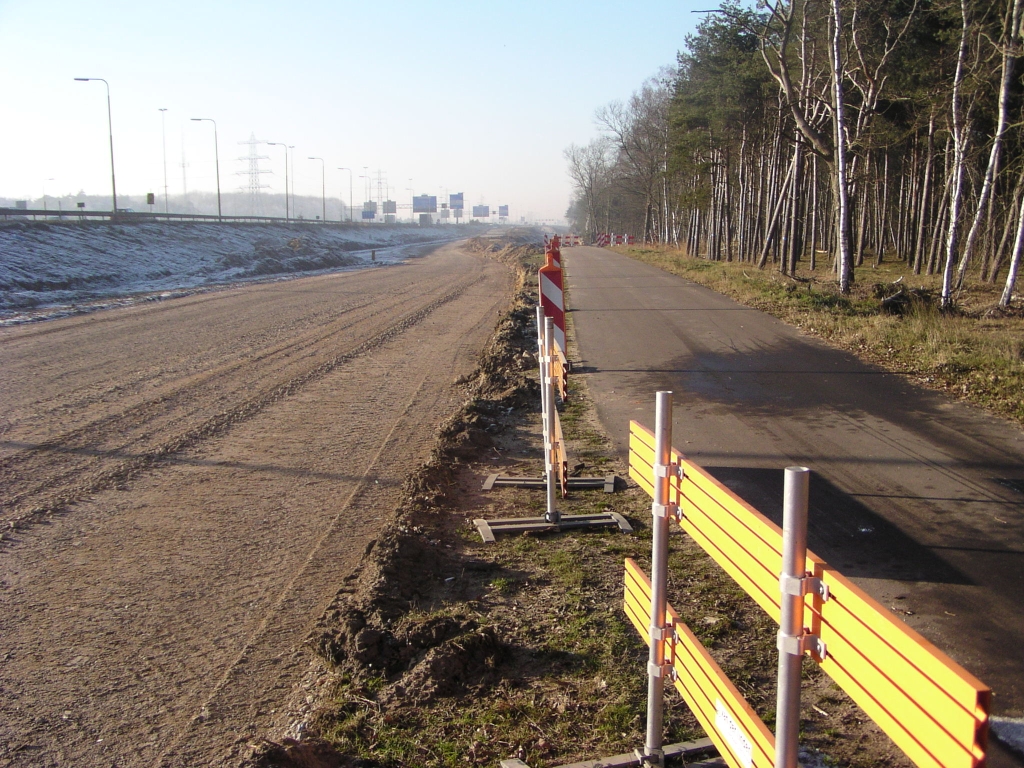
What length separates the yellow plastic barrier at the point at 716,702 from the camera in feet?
7.95

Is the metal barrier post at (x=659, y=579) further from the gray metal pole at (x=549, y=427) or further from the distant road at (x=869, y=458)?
the gray metal pole at (x=549, y=427)

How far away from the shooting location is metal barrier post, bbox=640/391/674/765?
2.91 meters

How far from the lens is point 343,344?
15.8 m

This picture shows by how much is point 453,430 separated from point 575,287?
18276mm

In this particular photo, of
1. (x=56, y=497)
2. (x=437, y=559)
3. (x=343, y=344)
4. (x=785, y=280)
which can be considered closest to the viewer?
(x=437, y=559)

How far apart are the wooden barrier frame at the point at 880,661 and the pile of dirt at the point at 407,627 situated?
191 centimetres

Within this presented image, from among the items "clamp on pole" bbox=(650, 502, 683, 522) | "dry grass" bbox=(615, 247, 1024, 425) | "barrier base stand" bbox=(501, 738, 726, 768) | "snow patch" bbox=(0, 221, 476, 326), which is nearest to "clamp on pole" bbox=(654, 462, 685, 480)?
"clamp on pole" bbox=(650, 502, 683, 522)

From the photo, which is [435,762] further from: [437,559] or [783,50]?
[783,50]

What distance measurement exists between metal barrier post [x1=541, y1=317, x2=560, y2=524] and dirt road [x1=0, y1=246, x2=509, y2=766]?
1378 mm

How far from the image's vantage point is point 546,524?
6125 mm

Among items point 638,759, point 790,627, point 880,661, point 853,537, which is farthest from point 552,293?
point 880,661

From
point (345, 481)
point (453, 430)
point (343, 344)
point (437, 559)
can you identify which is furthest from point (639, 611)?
point (343, 344)

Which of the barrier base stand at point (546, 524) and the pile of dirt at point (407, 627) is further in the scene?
the barrier base stand at point (546, 524)

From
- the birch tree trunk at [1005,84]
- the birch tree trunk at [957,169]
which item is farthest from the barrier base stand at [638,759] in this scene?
the birch tree trunk at [1005,84]
